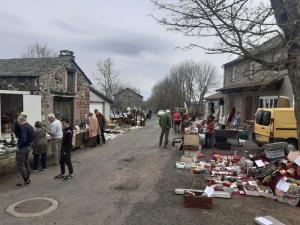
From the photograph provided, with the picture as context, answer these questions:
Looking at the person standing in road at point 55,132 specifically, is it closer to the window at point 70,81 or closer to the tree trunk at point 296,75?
the tree trunk at point 296,75

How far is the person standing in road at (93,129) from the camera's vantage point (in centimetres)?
1449

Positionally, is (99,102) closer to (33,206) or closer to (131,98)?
(33,206)

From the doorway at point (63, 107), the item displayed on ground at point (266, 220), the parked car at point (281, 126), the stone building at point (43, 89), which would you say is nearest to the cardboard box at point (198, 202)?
the item displayed on ground at point (266, 220)

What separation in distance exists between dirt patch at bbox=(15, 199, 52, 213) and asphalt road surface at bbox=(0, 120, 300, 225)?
0.90 feet

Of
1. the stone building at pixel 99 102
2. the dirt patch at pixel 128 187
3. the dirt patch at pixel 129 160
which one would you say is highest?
the stone building at pixel 99 102

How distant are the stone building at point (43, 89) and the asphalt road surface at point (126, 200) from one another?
6880 mm

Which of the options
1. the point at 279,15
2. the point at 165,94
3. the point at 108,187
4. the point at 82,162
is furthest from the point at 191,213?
the point at 165,94

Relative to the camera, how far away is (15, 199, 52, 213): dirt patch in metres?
6.08

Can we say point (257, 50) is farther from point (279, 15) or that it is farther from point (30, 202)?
point (30, 202)

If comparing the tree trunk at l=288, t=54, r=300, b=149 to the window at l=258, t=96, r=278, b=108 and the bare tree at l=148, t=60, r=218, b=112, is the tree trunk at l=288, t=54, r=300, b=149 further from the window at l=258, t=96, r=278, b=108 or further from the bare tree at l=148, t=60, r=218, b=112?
the bare tree at l=148, t=60, r=218, b=112

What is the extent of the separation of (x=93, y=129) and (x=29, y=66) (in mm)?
6820

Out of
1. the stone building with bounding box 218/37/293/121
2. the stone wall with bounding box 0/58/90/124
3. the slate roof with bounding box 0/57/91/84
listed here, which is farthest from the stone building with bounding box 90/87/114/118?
the stone building with bounding box 218/37/293/121

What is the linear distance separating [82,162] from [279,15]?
26.3ft

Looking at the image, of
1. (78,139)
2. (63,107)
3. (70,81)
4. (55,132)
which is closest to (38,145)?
(55,132)
